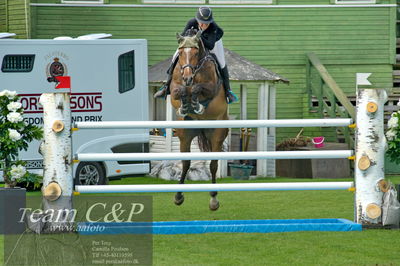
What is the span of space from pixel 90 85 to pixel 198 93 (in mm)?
5483

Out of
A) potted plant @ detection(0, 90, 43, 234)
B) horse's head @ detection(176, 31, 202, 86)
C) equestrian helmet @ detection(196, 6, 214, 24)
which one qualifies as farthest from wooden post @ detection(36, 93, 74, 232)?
equestrian helmet @ detection(196, 6, 214, 24)

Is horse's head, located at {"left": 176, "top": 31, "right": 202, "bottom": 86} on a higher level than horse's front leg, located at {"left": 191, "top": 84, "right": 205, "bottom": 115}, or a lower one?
higher

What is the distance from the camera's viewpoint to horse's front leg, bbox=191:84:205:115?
32.8 ft

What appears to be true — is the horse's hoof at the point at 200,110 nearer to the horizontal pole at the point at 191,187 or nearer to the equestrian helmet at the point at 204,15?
the equestrian helmet at the point at 204,15

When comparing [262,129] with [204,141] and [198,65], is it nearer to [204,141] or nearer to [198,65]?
[204,141]

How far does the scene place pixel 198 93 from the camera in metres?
10.0

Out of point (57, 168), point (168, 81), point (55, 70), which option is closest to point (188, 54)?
point (168, 81)

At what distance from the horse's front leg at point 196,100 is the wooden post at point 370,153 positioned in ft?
7.55

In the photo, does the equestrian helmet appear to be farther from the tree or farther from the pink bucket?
the pink bucket

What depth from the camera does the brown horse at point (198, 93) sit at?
988 cm

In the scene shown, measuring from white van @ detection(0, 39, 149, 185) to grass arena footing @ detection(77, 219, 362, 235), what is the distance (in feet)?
22.2

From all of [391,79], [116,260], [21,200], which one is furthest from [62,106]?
[391,79]

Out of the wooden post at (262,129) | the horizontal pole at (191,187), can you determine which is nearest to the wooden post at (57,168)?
the horizontal pole at (191,187)

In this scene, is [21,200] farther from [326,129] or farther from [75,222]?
[326,129]
